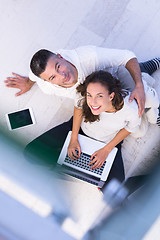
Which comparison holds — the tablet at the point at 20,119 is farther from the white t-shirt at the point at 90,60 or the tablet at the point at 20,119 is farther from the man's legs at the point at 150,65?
the man's legs at the point at 150,65

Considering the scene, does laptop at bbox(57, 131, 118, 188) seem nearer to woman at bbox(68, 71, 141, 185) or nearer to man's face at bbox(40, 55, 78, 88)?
woman at bbox(68, 71, 141, 185)

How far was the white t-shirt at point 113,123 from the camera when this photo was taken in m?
1.09

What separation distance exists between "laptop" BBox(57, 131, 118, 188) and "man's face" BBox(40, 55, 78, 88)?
0.43 meters

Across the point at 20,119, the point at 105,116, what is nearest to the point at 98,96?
the point at 105,116

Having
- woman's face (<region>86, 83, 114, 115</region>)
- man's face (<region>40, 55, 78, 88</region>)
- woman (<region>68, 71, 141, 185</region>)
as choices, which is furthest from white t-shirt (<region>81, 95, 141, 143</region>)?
man's face (<region>40, 55, 78, 88</region>)

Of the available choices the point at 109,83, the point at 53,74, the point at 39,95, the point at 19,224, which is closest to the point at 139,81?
the point at 109,83

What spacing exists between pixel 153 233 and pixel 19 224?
1.11 feet

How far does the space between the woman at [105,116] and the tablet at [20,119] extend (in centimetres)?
37

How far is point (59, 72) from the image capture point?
100 centimetres

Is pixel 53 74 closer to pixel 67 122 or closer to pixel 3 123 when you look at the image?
pixel 67 122

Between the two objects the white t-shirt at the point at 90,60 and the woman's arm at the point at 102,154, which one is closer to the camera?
the white t-shirt at the point at 90,60

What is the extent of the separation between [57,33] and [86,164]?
0.93m

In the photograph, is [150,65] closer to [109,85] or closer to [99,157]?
[109,85]

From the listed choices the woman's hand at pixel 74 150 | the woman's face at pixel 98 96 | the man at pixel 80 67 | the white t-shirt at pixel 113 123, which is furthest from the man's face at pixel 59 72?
the woman's hand at pixel 74 150
